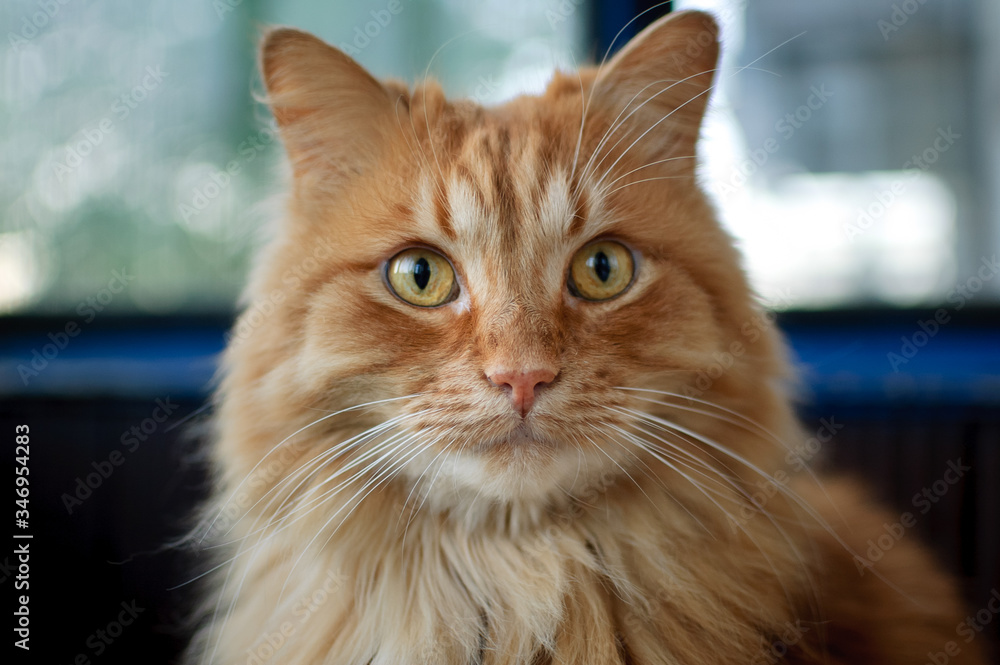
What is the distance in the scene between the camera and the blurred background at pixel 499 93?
2.08 meters

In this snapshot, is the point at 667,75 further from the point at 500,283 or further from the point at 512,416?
the point at 512,416

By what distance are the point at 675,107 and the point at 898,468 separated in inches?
55.7

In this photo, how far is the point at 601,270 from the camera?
1.00m

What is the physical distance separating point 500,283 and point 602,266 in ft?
0.60

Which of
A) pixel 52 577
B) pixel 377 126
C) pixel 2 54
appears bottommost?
pixel 52 577

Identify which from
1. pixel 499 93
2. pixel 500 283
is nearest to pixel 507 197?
pixel 500 283

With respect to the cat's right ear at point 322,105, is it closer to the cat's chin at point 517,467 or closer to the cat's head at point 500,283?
the cat's head at point 500,283

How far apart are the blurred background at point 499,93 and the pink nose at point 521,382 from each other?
1.40m

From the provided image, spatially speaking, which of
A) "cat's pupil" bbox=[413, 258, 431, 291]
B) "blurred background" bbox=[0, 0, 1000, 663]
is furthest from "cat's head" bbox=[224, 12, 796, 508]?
"blurred background" bbox=[0, 0, 1000, 663]

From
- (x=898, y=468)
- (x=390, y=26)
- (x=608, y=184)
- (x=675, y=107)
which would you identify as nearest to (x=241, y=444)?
(x=608, y=184)

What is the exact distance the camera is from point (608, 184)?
100cm

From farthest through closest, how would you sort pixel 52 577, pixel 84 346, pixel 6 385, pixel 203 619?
1. pixel 84 346
2. pixel 6 385
3. pixel 52 577
4. pixel 203 619

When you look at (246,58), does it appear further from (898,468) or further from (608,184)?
(898,468)

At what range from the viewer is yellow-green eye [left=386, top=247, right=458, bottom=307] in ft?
3.18
